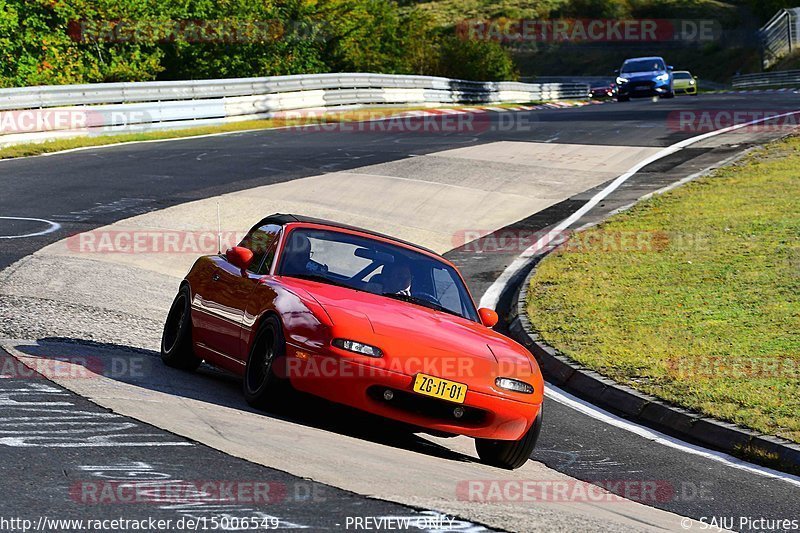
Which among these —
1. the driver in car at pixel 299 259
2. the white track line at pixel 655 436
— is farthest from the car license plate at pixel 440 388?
the white track line at pixel 655 436

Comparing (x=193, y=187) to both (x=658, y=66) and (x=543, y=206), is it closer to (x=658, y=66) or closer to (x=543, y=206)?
(x=543, y=206)

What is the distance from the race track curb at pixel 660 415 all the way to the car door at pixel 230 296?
318cm

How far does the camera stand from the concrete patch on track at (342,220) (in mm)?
6402

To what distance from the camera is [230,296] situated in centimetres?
908

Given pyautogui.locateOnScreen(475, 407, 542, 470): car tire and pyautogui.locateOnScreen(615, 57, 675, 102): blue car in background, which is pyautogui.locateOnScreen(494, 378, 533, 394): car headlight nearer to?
pyautogui.locateOnScreen(475, 407, 542, 470): car tire

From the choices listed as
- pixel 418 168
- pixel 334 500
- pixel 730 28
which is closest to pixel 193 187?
pixel 418 168

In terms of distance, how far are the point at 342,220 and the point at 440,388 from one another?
11.2m

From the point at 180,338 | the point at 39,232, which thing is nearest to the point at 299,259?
the point at 180,338

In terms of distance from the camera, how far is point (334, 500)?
18.9 ft

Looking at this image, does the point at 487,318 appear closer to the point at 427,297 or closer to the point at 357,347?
the point at 427,297

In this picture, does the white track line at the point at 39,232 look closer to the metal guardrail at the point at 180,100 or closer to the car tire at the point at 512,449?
the car tire at the point at 512,449

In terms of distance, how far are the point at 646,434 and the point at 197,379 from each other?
348 centimetres

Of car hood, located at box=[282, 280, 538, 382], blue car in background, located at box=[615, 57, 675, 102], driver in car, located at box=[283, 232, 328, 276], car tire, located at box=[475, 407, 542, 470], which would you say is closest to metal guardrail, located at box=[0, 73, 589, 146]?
blue car in background, located at box=[615, 57, 675, 102]

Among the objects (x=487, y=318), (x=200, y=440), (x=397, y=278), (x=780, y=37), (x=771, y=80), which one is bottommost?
(x=771, y=80)
